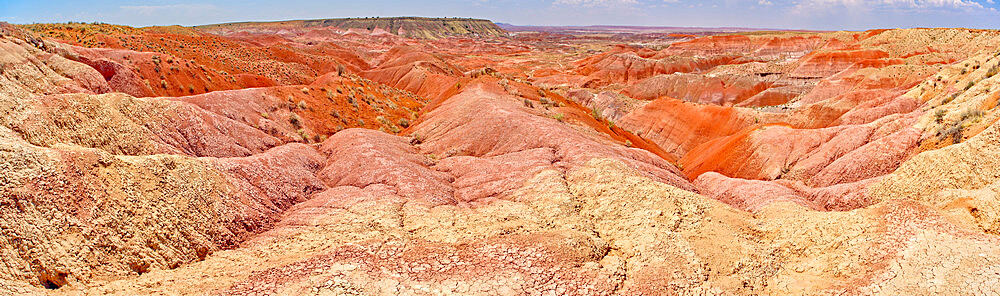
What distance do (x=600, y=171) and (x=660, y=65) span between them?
76793mm

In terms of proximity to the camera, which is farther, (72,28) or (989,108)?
(72,28)

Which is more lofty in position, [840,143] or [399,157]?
[399,157]

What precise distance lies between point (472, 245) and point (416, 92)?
→ 1810 inches

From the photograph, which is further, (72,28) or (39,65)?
(72,28)

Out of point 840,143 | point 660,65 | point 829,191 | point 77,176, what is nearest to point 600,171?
point 829,191

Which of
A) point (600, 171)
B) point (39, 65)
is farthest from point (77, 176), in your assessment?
point (39, 65)

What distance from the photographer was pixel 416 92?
5566 cm

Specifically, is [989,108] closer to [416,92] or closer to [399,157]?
[399,157]

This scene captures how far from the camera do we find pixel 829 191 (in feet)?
54.6

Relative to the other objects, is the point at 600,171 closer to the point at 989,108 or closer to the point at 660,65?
the point at 989,108

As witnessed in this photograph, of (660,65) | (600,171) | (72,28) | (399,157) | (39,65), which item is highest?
(72,28)

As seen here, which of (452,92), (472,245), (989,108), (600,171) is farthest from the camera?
(452,92)

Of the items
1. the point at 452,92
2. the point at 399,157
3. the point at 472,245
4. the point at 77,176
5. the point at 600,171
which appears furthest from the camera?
the point at 452,92

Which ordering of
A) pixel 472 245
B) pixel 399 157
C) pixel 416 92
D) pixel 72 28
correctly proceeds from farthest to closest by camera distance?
Answer: 1. pixel 416 92
2. pixel 72 28
3. pixel 399 157
4. pixel 472 245
